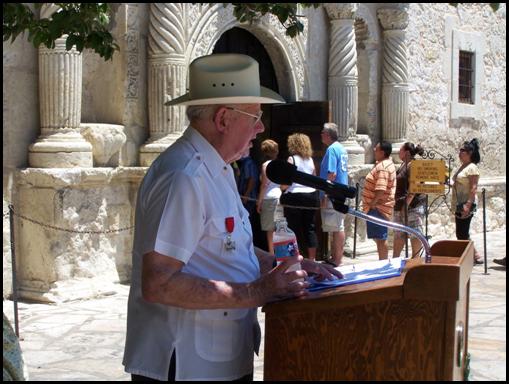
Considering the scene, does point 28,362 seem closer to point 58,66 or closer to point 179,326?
point 58,66

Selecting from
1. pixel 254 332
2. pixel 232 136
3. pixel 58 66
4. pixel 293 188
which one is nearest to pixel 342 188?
pixel 232 136

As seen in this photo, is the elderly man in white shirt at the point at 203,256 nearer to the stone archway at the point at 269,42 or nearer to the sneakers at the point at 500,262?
the stone archway at the point at 269,42

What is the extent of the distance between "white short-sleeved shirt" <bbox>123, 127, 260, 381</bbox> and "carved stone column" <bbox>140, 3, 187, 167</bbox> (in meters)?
6.72

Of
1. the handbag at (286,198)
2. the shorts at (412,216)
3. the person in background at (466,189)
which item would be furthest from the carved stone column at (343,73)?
the handbag at (286,198)

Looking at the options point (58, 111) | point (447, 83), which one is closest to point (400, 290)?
point (58, 111)

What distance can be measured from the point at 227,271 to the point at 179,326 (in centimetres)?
24

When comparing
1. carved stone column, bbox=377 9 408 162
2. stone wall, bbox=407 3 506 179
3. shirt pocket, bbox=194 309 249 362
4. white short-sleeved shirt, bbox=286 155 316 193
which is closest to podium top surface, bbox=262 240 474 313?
shirt pocket, bbox=194 309 249 362

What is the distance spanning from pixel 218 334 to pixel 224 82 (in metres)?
0.83

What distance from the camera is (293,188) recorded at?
1013 centimetres

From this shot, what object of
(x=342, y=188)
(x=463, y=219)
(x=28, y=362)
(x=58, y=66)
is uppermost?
(x=58, y=66)

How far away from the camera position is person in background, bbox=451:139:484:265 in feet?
35.4

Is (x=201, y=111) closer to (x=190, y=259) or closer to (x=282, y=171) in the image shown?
(x=282, y=171)

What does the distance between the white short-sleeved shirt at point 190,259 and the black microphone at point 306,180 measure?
176 millimetres

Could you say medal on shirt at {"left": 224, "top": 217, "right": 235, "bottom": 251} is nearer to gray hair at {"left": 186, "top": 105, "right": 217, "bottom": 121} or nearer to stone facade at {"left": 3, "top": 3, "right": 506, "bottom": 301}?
gray hair at {"left": 186, "top": 105, "right": 217, "bottom": 121}
